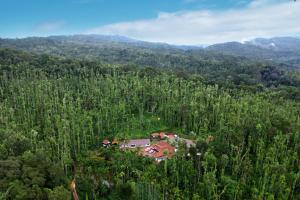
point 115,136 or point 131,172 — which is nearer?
point 131,172

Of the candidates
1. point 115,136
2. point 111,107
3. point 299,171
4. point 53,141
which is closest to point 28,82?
point 111,107

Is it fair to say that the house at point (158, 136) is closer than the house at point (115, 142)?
No

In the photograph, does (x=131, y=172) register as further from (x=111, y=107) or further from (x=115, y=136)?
(x=111, y=107)

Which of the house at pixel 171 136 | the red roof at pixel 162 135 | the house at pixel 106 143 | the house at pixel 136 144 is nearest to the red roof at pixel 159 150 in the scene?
the house at pixel 171 136

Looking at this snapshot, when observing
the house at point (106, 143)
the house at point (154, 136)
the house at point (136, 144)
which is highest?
the house at point (106, 143)

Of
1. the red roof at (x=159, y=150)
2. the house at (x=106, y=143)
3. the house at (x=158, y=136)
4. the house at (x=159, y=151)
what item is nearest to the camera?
the house at (x=159, y=151)

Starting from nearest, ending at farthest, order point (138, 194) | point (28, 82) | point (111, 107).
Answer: point (138, 194)
point (111, 107)
point (28, 82)

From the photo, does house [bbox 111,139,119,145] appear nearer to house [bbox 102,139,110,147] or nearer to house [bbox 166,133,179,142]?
house [bbox 102,139,110,147]

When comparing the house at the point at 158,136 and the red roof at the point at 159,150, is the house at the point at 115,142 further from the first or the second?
the house at the point at 158,136
